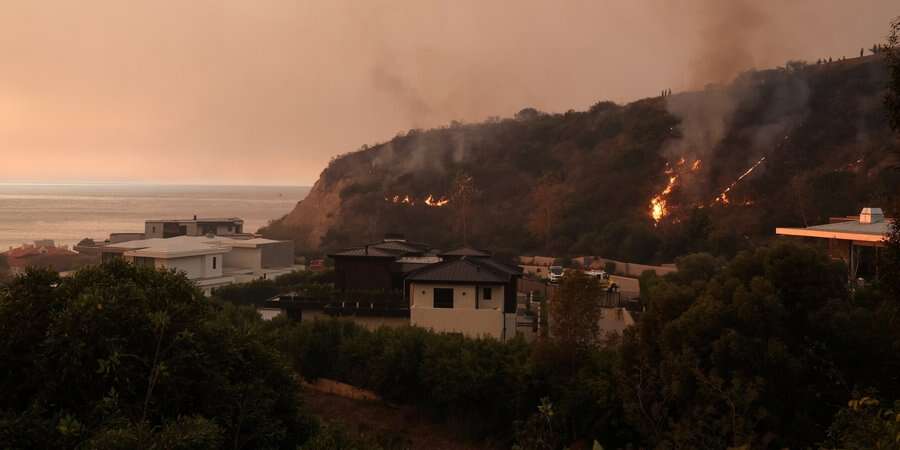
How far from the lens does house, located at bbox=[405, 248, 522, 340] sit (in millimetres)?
23953

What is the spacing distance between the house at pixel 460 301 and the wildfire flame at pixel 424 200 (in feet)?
139

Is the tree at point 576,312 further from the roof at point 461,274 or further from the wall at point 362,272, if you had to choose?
the wall at point 362,272

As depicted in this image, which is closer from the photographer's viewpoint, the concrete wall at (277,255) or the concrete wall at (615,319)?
the concrete wall at (615,319)

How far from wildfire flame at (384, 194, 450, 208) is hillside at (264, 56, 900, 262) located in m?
0.16

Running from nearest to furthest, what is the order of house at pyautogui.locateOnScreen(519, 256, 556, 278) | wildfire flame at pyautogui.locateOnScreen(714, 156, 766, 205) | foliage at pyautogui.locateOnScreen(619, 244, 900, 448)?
foliage at pyautogui.locateOnScreen(619, 244, 900, 448) → house at pyautogui.locateOnScreen(519, 256, 556, 278) → wildfire flame at pyautogui.locateOnScreen(714, 156, 766, 205)

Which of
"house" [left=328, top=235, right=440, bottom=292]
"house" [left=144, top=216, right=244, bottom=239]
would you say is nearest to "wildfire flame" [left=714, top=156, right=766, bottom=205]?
"house" [left=328, top=235, right=440, bottom=292]

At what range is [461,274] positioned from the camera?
24.2m

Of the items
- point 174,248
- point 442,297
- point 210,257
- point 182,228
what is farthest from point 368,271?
point 182,228

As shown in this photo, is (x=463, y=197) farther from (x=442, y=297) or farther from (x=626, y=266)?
(x=442, y=297)

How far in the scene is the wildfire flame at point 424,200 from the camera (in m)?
66.9

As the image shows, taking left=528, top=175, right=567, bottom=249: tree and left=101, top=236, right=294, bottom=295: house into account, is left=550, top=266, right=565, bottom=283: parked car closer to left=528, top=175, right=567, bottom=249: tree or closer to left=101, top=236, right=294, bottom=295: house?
left=528, top=175, right=567, bottom=249: tree

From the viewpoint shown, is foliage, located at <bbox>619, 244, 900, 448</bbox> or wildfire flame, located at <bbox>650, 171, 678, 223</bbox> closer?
foliage, located at <bbox>619, 244, 900, 448</bbox>

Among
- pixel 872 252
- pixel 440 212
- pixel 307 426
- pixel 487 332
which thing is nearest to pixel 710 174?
pixel 440 212

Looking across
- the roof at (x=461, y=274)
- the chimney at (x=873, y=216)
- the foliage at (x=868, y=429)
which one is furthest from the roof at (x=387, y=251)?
the foliage at (x=868, y=429)
